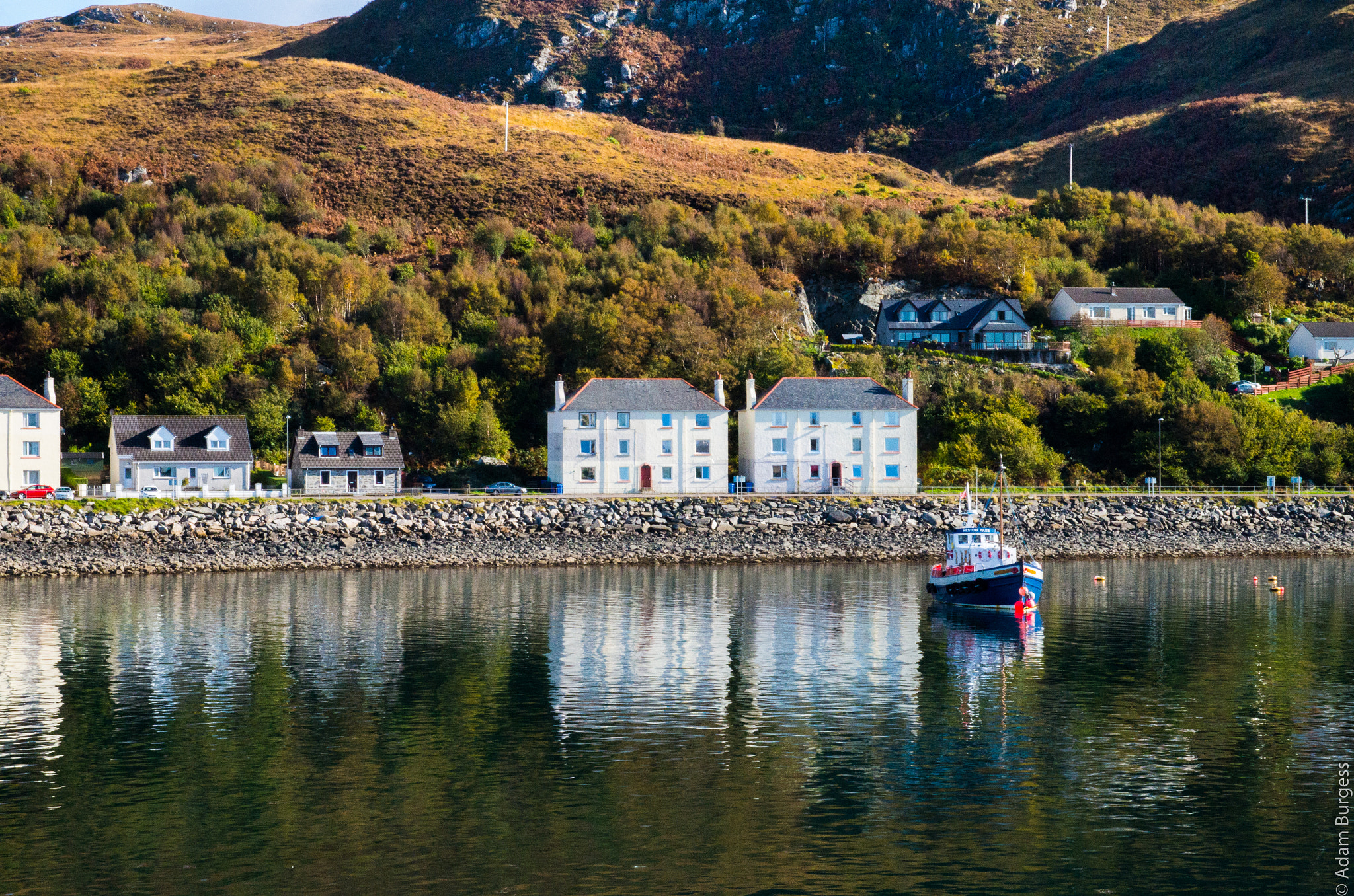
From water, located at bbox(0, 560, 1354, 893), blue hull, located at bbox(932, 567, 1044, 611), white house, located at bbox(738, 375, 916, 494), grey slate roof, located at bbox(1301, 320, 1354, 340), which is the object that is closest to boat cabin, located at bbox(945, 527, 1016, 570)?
blue hull, located at bbox(932, 567, 1044, 611)

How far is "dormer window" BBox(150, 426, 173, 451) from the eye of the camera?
239 ft

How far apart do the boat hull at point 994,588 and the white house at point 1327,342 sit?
6164 centimetres

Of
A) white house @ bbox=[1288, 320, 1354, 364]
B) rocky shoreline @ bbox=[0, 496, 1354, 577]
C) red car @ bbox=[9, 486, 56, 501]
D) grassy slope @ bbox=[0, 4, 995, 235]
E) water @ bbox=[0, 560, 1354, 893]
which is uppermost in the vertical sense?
grassy slope @ bbox=[0, 4, 995, 235]

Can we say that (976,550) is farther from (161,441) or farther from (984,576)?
(161,441)

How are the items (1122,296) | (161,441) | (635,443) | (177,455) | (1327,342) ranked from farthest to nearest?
(1122,296) < (1327,342) < (635,443) < (161,441) < (177,455)

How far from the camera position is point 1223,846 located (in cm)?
2175

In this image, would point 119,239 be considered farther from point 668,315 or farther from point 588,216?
point 668,315

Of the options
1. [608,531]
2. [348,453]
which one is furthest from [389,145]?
[608,531]

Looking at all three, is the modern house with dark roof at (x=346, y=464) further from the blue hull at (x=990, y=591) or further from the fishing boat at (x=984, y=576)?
the blue hull at (x=990, y=591)

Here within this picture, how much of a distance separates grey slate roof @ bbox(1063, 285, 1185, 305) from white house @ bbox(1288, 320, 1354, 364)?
34.0 ft

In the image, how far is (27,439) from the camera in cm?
7181

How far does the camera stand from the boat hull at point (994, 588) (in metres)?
50.2

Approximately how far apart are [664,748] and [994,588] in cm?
2679

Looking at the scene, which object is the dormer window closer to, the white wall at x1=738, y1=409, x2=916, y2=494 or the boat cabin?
the white wall at x1=738, y1=409, x2=916, y2=494
